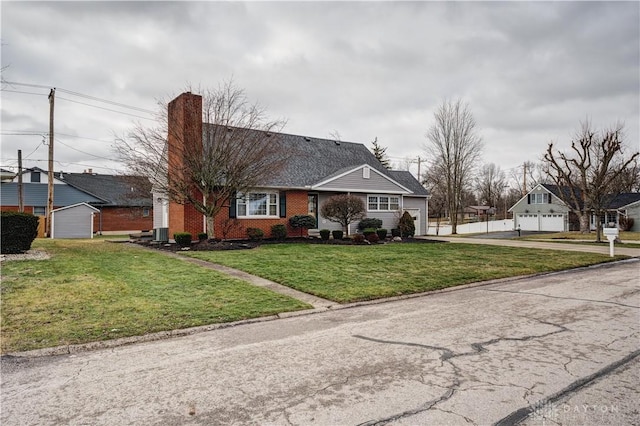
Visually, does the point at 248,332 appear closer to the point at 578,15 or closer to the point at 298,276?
the point at 298,276

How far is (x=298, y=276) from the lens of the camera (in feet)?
32.8

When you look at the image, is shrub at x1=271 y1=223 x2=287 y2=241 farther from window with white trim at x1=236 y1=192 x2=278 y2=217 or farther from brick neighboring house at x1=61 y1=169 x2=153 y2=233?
brick neighboring house at x1=61 y1=169 x2=153 y2=233

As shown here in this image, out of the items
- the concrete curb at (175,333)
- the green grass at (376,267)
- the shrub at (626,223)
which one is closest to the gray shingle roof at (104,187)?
the green grass at (376,267)

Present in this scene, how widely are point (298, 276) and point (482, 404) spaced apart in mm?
6925

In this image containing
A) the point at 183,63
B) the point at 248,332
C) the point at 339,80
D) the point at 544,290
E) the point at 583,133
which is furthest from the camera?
the point at 583,133

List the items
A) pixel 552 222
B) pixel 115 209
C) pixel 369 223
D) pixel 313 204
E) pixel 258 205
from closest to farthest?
pixel 258 205 → pixel 313 204 → pixel 369 223 → pixel 115 209 → pixel 552 222

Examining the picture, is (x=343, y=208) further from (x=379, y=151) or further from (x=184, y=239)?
(x=379, y=151)

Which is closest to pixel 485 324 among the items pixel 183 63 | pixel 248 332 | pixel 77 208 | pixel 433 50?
pixel 248 332

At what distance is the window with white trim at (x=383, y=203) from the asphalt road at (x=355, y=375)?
19.0 metres

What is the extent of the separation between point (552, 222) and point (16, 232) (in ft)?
155

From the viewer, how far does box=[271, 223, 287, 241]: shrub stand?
68.1 feet

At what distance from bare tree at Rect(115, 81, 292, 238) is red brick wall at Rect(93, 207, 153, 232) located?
22.0m

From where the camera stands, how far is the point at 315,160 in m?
25.4

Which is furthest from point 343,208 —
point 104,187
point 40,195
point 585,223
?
point 104,187
